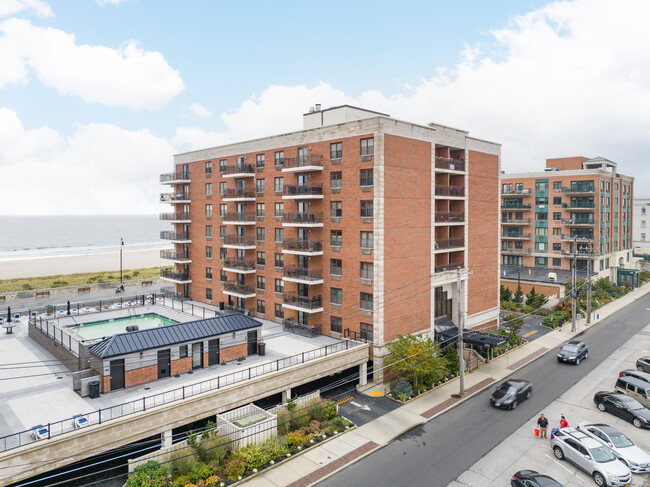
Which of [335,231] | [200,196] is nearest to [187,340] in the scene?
[335,231]

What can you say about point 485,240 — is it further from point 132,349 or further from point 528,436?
point 132,349

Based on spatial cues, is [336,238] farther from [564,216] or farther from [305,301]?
[564,216]

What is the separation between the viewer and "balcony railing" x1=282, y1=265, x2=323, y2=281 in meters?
38.0

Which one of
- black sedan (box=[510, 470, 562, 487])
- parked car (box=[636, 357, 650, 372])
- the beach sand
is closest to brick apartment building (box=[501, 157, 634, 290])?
parked car (box=[636, 357, 650, 372])

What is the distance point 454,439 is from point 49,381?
25722mm

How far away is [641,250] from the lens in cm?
10725

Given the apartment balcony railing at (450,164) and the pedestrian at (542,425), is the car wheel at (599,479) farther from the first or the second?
the apartment balcony railing at (450,164)

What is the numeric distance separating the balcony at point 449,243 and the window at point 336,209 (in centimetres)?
956

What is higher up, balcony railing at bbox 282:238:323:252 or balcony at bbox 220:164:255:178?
balcony at bbox 220:164:255:178

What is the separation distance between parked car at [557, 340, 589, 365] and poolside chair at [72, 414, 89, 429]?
Answer: 125ft

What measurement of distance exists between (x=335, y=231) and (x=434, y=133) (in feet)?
40.3

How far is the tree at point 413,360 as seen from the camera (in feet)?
103

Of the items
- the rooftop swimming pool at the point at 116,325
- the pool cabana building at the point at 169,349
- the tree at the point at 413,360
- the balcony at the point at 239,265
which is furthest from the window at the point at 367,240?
the rooftop swimming pool at the point at 116,325

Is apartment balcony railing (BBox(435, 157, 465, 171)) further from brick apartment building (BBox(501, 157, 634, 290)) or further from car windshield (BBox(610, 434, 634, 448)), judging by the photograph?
brick apartment building (BBox(501, 157, 634, 290))
